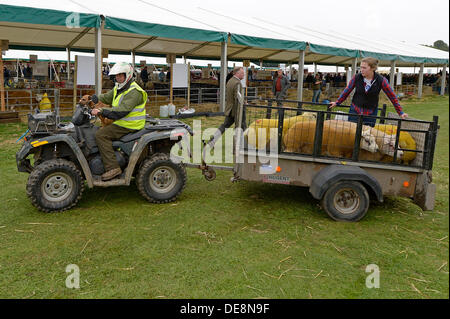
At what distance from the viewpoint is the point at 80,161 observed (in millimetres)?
5051

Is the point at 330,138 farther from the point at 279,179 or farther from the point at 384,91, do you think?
the point at 384,91

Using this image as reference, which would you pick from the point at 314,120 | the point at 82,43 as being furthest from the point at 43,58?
the point at 314,120

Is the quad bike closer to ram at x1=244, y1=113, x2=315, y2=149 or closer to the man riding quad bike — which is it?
the man riding quad bike

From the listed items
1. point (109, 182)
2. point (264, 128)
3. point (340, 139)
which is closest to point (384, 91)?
point (340, 139)

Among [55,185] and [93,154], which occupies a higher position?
[93,154]

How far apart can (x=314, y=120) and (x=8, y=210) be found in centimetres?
422

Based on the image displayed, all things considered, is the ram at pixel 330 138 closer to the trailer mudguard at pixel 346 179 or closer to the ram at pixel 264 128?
the ram at pixel 264 128

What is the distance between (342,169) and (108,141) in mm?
3019

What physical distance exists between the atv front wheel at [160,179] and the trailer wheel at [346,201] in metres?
2.02

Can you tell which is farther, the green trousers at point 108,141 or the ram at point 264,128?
the ram at point 264,128

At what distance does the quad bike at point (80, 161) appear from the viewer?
4996 mm

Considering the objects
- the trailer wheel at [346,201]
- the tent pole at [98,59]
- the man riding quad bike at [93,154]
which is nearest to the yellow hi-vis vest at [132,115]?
the man riding quad bike at [93,154]

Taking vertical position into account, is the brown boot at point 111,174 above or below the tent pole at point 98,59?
below

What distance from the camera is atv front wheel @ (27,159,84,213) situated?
491cm
